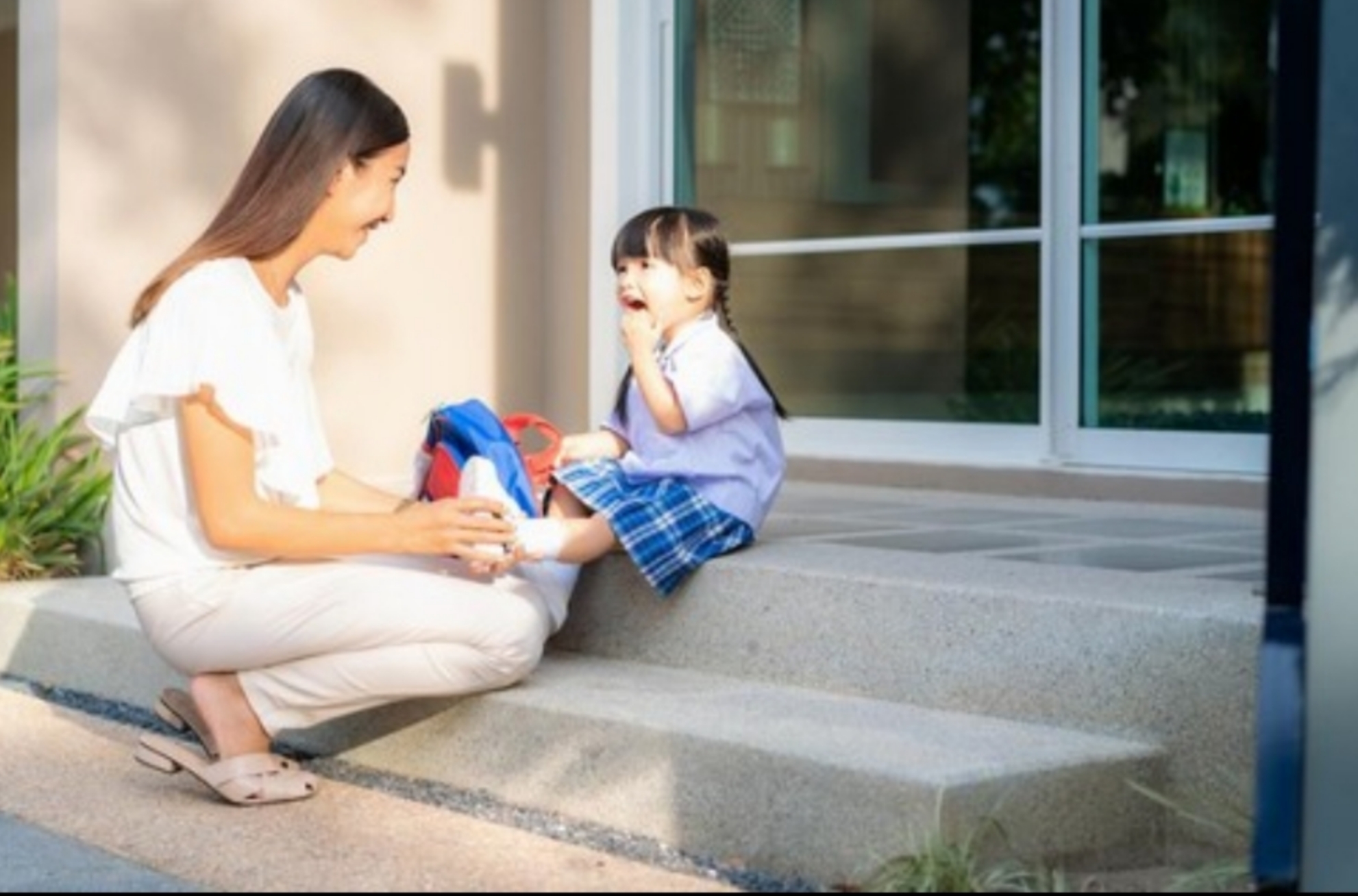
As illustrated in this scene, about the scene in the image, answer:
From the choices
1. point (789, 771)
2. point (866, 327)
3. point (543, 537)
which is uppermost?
point (866, 327)

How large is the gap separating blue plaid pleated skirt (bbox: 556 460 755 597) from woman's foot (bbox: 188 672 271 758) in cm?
84

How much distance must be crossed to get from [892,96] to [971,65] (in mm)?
797

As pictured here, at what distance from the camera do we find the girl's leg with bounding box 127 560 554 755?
4.09m

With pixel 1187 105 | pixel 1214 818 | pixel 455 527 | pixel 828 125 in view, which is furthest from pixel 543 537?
pixel 1187 105

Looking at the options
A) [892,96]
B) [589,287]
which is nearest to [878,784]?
[589,287]

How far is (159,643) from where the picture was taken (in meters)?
4.19

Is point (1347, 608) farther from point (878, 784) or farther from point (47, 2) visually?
point (47, 2)

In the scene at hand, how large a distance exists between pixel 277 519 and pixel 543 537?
68 cm

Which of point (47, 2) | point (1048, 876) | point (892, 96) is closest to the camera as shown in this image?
point (1048, 876)

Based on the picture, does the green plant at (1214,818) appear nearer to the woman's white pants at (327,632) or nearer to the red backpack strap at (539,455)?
the woman's white pants at (327,632)

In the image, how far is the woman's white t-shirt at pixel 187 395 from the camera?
4.00 metres

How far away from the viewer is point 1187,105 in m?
11.3

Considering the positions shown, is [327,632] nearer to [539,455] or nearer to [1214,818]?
[539,455]

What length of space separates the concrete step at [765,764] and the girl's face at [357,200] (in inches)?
35.2
